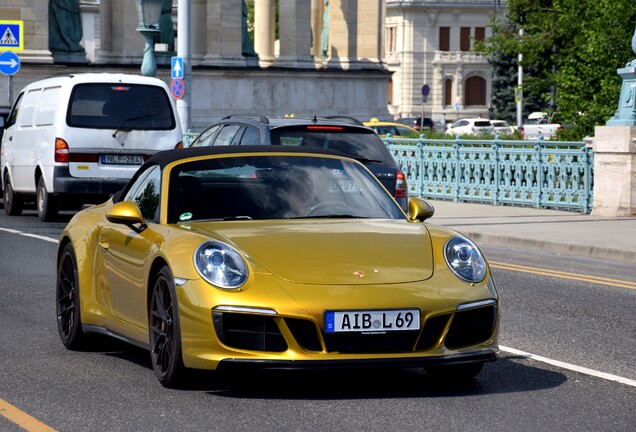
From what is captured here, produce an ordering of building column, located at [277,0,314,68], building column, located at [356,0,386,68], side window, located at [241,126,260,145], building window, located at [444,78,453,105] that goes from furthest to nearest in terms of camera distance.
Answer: building window, located at [444,78,453,105]
building column, located at [356,0,386,68]
building column, located at [277,0,314,68]
side window, located at [241,126,260,145]

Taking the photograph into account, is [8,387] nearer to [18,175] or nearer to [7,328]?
[7,328]

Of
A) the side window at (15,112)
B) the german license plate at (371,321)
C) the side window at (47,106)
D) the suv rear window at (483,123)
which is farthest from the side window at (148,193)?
the suv rear window at (483,123)

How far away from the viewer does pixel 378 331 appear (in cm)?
755

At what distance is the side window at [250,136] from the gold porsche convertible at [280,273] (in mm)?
7151

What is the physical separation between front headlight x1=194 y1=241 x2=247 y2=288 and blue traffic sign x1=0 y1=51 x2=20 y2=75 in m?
27.7

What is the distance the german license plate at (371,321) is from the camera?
24.6ft

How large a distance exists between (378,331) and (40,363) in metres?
2.43

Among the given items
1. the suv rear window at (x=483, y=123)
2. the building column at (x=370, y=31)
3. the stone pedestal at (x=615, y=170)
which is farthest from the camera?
the suv rear window at (x=483, y=123)

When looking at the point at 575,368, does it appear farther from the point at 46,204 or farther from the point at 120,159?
the point at 46,204

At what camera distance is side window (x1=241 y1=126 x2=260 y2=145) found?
16484 millimetres

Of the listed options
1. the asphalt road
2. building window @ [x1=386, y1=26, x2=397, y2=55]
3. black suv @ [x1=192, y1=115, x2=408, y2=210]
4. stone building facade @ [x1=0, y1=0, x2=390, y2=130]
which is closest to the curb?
black suv @ [x1=192, y1=115, x2=408, y2=210]

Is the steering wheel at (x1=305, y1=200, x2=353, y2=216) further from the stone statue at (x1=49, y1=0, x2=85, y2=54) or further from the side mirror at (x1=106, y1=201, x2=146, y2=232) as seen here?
the stone statue at (x1=49, y1=0, x2=85, y2=54)

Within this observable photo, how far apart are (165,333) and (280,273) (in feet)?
2.52

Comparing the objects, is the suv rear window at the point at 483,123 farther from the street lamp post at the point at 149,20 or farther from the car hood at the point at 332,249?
the car hood at the point at 332,249
